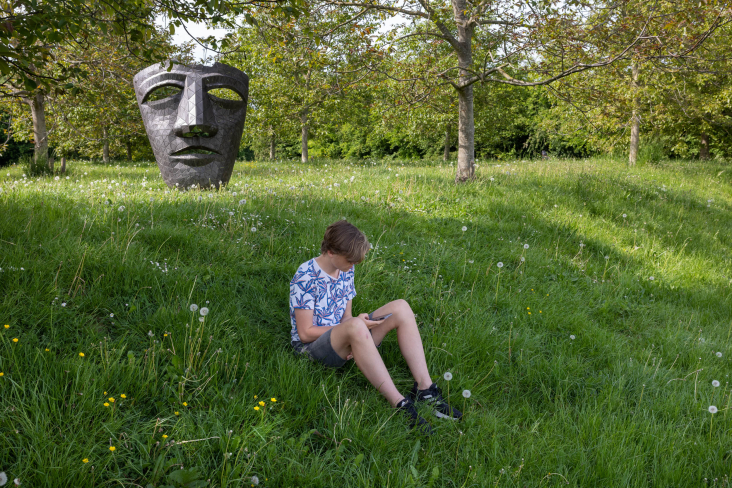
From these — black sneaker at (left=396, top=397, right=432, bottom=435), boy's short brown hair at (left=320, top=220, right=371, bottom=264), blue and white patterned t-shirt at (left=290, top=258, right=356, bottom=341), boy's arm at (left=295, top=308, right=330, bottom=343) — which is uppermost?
boy's short brown hair at (left=320, top=220, right=371, bottom=264)

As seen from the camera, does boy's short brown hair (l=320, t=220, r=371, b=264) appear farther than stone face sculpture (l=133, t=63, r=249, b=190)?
No

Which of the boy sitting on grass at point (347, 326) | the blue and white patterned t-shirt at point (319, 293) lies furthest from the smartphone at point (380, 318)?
the blue and white patterned t-shirt at point (319, 293)

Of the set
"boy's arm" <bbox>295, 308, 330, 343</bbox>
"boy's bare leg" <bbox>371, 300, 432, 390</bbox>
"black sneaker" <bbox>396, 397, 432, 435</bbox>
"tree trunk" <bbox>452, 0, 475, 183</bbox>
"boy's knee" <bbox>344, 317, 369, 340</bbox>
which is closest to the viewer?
"black sneaker" <bbox>396, 397, 432, 435</bbox>

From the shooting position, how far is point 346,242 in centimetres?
304

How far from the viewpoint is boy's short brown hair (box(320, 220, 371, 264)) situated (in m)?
3.04

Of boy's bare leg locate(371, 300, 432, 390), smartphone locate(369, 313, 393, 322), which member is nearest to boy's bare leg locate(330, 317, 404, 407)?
boy's bare leg locate(371, 300, 432, 390)

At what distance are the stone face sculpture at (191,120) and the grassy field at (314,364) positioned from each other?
162cm

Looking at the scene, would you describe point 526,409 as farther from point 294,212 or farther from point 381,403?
point 294,212

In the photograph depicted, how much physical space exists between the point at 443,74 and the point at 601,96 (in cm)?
284

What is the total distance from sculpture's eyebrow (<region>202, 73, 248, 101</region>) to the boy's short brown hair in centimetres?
549

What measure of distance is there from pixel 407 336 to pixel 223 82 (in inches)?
244

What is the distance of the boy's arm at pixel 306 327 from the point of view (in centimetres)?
304

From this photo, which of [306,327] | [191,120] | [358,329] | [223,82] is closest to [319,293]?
[306,327]

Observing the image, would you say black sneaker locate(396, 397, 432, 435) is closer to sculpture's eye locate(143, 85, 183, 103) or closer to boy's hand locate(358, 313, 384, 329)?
boy's hand locate(358, 313, 384, 329)
